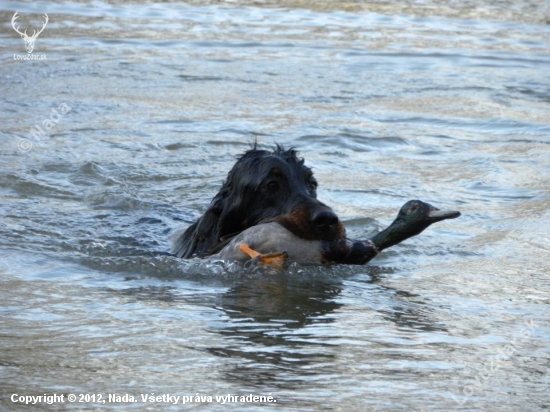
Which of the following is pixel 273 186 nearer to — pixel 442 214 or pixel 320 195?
pixel 442 214

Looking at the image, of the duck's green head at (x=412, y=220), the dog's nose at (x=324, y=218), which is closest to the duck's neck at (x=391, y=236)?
the duck's green head at (x=412, y=220)

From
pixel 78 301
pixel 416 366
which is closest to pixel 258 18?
pixel 78 301

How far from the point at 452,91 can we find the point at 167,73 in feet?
11.7

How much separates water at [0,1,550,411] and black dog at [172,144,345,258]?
26 centimetres

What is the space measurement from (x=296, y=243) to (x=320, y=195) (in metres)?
3.12

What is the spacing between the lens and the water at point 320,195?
14.8 feet

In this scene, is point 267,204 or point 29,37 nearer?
point 267,204

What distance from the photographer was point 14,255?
6816 millimetres

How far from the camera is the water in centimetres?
450

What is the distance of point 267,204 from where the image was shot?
606cm

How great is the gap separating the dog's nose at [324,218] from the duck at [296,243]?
129 millimetres

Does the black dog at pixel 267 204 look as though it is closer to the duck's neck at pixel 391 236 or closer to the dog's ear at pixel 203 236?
the dog's ear at pixel 203 236

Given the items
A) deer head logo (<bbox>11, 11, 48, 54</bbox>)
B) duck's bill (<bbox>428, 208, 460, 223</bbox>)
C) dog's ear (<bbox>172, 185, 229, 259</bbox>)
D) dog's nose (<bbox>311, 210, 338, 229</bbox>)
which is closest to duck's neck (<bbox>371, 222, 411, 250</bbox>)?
duck's bill (<bbox>428, 208, 460, 223</bbox>)

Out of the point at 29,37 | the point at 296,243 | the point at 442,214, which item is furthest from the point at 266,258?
the point at 29,37
